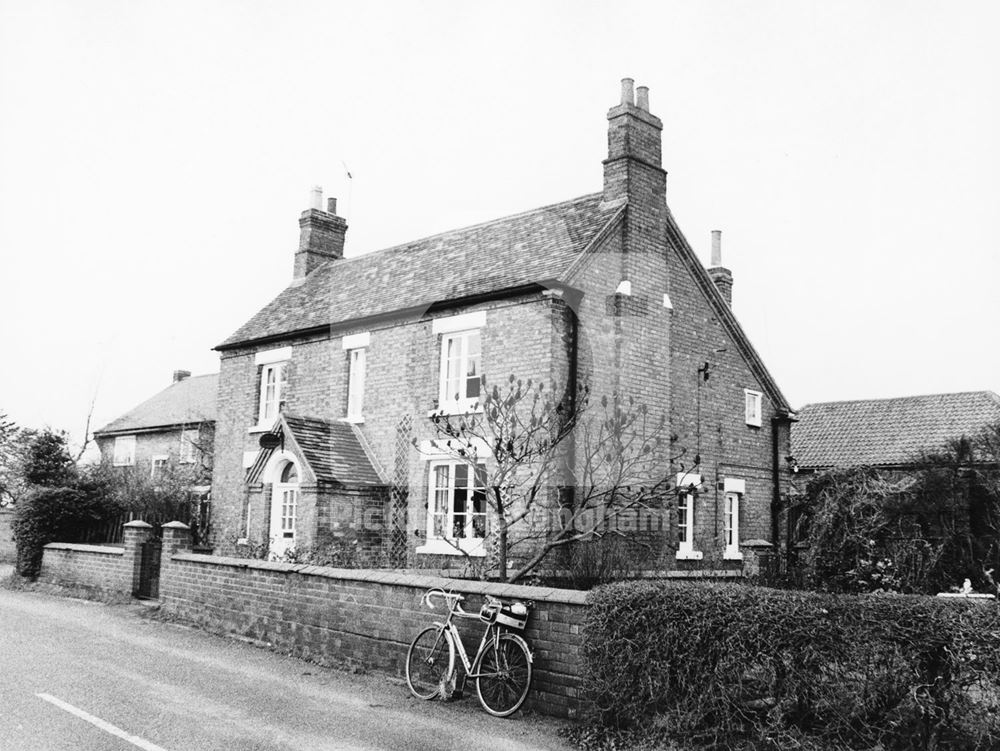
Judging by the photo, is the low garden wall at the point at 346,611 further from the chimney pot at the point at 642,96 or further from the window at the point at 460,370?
the chimney pot at the point at 642,96

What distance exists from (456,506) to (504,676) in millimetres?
9623

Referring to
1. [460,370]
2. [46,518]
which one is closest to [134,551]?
[46,518]

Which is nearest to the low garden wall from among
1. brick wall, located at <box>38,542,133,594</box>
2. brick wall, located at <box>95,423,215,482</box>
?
brick wall, located at <box>38,542,133,594</box>

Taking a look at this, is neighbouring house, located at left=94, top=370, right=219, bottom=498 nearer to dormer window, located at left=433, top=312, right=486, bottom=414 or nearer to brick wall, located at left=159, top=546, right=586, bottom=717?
dormer window, located at left=433, top=312, right=486, bottom=414

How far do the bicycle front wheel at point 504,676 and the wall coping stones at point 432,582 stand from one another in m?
0.49

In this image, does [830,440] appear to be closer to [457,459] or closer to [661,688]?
[457,459]

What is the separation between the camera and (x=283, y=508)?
20938 millimetres

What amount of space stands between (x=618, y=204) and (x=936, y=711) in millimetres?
13994

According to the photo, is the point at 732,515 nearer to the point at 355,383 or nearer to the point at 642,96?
the point at 355,383

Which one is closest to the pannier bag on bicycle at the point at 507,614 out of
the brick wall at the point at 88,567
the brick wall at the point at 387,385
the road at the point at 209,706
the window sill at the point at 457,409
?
the road at the point at 209,706

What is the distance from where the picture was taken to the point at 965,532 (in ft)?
67.4

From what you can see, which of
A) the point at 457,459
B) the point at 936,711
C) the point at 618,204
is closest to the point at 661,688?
the point at 936,711

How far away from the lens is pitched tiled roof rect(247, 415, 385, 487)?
19.1m

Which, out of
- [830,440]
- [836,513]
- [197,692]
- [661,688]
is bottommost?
[197,692]
